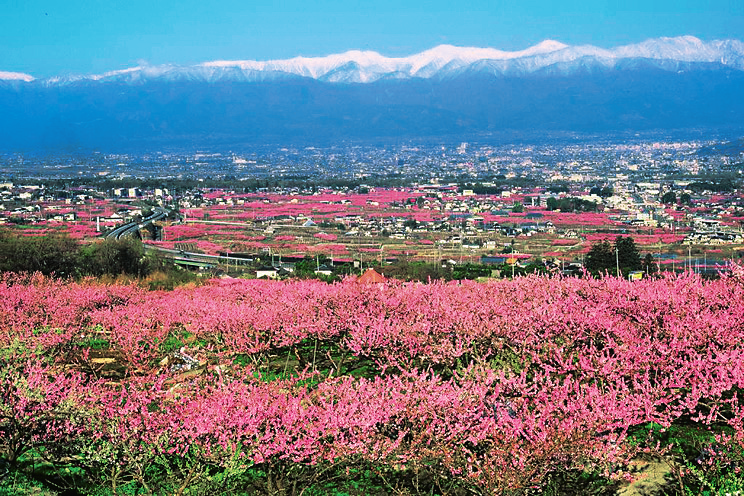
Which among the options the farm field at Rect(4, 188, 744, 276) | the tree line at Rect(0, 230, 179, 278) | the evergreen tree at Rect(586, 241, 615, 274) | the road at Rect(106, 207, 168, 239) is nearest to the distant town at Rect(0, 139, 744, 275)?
the farm field at Rect(4, 188, 744, 276)

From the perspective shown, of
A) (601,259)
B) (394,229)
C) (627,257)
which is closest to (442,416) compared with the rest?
(601,259)

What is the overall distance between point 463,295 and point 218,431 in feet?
24.8

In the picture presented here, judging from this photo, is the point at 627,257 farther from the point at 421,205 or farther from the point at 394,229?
the point at 421,205

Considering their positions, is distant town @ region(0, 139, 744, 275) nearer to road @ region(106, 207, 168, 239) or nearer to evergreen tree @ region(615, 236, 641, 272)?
road @ region(106, 207, 168, 239)

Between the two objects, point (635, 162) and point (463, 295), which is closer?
point (463, 295)

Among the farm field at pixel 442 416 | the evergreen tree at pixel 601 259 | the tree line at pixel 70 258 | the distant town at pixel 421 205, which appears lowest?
the distant town at pixel 421 205

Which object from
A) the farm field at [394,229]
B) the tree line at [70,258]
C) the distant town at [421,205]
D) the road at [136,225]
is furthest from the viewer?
the road at [136,225]

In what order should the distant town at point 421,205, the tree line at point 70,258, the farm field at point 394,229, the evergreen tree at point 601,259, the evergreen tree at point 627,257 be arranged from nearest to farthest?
the tree line at point 70,258
the evergreen tree at point 601,259
the evergreen tree at point 627,257
the farm field at point 394,229
the distant town at point 421,205

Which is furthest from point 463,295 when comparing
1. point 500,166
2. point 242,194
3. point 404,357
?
point 500,166

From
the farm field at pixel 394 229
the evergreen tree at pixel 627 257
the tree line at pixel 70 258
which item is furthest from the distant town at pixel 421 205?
the tree line at pixel 70 258

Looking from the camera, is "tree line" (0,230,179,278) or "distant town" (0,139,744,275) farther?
"distant town" (0,139,744,275)

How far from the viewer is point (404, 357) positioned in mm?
11672

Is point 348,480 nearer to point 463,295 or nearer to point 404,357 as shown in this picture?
point 404,357

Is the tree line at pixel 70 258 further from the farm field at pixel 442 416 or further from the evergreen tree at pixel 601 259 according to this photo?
the farm field at pixel 442 416
